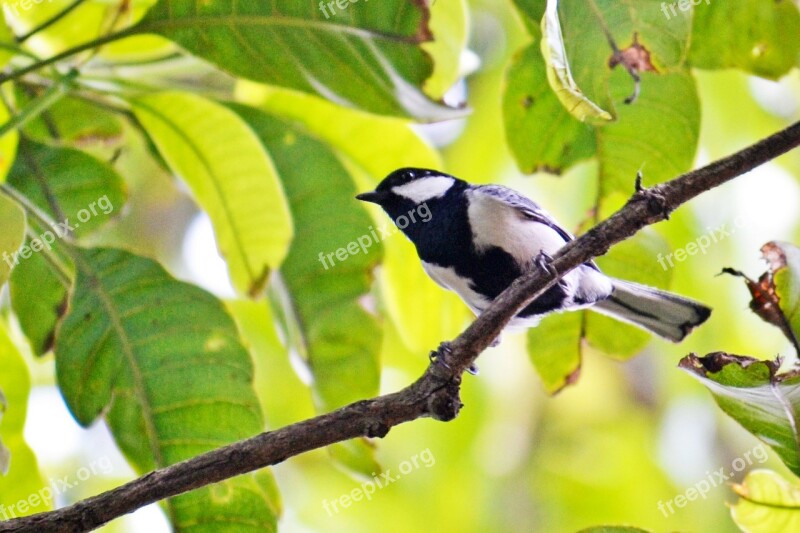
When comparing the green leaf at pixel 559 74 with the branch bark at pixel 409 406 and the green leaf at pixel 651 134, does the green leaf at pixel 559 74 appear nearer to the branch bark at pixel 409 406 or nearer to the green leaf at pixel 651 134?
the branch bark at pixel 409 406

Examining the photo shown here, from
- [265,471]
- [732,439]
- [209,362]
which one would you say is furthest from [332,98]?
[732,439]

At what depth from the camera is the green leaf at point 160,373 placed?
6.43 feet

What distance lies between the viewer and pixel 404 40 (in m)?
1.88

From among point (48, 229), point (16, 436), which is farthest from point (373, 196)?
point (16, 436)

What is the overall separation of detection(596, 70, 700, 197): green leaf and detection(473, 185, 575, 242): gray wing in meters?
0.22

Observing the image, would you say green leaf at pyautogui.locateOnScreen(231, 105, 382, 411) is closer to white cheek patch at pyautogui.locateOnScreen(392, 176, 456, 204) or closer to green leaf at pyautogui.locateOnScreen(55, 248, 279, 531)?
white cheek patch at pyautogui.locateOnScreen(392, 176, 456, 204)

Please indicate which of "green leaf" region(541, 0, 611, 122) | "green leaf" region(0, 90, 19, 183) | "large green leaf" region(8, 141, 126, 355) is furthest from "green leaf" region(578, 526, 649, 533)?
"green leaf" region(0, 90, 19, 183)

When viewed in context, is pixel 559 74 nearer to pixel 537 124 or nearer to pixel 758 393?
pixel 758 393

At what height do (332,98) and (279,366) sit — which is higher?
(279,366)

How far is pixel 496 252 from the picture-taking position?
2266 millimetres

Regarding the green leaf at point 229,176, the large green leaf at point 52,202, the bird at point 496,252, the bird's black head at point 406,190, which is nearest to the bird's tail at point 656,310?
the bird at point 496,252

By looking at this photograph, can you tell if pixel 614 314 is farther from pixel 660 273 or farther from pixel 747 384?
pixel 747 384

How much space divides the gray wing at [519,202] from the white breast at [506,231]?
17mm

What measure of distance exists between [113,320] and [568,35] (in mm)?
1153
